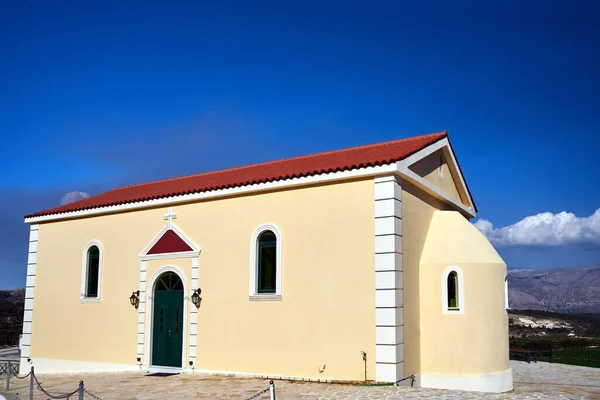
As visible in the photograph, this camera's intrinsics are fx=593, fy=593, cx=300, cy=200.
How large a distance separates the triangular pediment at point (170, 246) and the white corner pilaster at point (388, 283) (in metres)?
5.07

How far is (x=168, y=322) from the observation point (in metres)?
15.2

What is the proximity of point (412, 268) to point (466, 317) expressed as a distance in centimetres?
159

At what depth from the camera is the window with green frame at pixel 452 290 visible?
1329 cm

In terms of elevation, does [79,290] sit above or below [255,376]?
above

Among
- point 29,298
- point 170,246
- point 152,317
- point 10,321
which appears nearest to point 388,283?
point 170,246

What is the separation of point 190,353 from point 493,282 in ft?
24.4

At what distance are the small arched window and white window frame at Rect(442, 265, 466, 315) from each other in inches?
4.0

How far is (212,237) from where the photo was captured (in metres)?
14.7

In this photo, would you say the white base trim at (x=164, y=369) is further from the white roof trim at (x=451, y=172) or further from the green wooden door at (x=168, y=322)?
the white roof trim at (x=451, y=172)

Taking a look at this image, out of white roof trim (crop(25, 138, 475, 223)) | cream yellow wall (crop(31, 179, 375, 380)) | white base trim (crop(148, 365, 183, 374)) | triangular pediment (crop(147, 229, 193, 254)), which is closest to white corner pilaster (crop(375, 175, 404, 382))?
cream yellow wall (crop(31, 179, 375, 380))

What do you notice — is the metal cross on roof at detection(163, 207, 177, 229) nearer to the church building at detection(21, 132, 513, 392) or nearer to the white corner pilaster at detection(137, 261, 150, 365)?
the church building at detection(21, 132, 513, 392)

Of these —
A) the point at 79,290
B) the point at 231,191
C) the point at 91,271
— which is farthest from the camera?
the point at 91,271

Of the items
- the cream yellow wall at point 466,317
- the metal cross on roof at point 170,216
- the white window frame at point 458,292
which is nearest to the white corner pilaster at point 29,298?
the metal cross on roof at point 170,216

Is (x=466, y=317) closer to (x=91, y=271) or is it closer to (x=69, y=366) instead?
(x=91, y=271)
